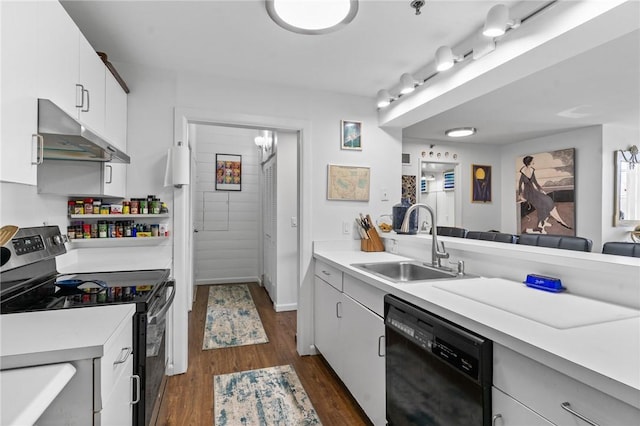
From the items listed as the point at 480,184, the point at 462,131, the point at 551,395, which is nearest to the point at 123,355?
the point at 551,395

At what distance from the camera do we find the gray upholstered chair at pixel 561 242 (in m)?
2.38

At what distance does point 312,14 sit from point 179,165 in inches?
53.4

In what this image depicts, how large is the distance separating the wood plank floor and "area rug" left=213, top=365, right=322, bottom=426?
6 centimetres

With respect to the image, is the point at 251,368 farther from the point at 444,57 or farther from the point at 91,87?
the point at 444,57

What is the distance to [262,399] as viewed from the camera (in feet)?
6.86

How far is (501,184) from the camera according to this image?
18.3ft

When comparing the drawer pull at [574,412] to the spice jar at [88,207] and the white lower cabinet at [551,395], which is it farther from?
the spice jar at [88,207]

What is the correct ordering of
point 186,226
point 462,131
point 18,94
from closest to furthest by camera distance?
point 18,94 < point 186,226 < point 462,131

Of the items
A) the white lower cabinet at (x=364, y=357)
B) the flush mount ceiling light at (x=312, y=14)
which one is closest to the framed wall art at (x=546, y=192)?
the white lower cabinet at (x=364, y=357)

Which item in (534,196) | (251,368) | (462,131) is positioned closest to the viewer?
(251,368)

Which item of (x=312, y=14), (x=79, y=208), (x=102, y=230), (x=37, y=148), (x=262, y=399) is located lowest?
(x=262, y=399)

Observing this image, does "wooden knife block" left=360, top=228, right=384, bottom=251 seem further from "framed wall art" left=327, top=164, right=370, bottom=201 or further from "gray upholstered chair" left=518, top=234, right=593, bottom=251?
"gray upholstered chair" left=518, top=234, right=593, bottom=251

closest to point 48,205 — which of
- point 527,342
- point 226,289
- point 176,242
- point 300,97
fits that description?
point 176,242

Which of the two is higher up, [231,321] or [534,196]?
[534,196]
